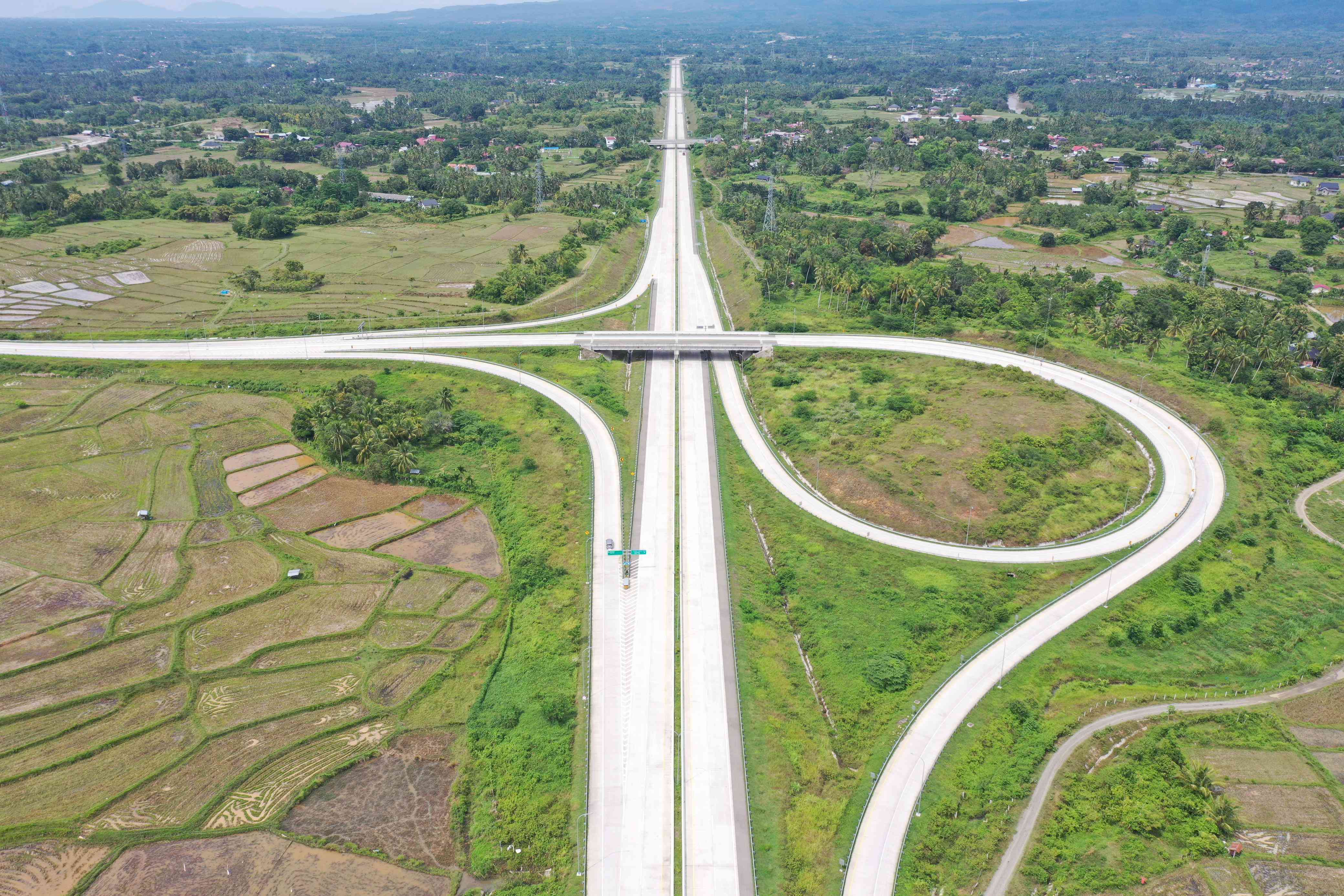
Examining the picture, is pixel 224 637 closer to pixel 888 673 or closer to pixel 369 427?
pixel 369 427

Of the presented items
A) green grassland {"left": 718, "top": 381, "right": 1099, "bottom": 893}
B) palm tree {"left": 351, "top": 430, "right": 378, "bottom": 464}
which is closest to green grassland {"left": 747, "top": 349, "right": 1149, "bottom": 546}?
green grassland {"left": 718, "top": 381, "right": 1099, "bottom": 893}

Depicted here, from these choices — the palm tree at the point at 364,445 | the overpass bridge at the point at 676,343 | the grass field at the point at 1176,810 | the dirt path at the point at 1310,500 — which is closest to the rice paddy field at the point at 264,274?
the overpass bridge at the point at 676,343

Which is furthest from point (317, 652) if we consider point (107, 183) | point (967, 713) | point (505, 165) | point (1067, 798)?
point (107, 183)

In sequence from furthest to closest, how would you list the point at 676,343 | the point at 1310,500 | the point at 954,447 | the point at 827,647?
1. the point at 676,343
2. the point at 954,447
3. the point at 1310,500
4. the point at 827,647

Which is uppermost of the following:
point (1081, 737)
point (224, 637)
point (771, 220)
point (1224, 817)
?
point (771, 220)

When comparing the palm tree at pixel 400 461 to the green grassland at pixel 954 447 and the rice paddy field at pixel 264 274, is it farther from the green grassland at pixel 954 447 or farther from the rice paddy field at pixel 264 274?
the rice paddy field at pixel 264 274

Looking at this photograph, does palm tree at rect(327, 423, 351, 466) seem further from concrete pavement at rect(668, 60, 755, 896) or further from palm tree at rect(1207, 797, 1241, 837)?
palm tree at rect(1207, 797, 1241, 837)

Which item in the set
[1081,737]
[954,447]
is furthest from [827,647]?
[954,447]
